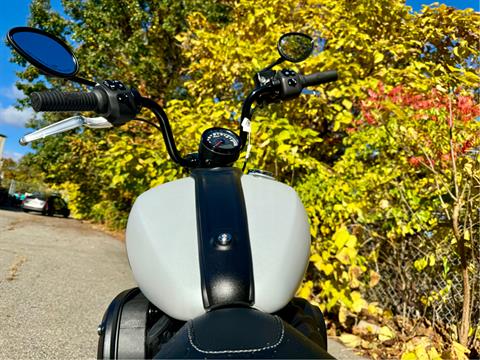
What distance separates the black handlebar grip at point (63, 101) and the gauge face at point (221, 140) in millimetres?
356

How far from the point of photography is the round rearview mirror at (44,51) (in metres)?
1.13

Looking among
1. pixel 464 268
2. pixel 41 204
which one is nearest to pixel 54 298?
pixel 464 268

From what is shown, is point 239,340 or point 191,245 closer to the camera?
point 239,340

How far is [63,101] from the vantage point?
103cm

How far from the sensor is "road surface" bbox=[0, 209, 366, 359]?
236 cm

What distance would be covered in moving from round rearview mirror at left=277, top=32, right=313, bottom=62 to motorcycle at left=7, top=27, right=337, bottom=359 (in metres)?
0.73

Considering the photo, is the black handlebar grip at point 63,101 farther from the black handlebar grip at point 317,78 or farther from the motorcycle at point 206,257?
the black handlebar grip at point 317,78

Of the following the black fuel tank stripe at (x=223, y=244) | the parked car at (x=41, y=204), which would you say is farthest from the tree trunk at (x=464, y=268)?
the parked car at (x=41, y=204)

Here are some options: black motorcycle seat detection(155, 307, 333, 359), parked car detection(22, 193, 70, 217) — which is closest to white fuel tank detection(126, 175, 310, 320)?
black motorcycle seat detection(155, 307, 333, 359)

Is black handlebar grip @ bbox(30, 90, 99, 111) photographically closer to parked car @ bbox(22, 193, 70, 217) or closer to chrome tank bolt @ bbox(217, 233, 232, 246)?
chrome tank bolt @ bbox(217, 233, 232, 246)

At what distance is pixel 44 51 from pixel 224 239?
2.97 feet

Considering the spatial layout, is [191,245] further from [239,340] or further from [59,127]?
[59,127]

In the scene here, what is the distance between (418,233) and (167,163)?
206 cm

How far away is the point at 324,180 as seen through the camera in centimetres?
286
